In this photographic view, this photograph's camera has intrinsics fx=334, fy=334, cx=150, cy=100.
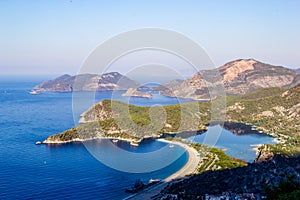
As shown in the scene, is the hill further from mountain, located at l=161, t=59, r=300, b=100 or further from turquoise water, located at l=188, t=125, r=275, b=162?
mountain, located at l=161, t=59, r=300, b=100

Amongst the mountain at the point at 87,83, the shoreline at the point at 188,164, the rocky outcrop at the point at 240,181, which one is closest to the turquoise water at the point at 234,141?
the shoreline at the point at 188,164

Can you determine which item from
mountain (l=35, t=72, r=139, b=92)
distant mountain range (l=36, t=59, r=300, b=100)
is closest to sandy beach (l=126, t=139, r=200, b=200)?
distant mountain range (l=36, t=59, r=300, b=100)

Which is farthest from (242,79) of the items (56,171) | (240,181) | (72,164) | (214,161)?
(240,181)

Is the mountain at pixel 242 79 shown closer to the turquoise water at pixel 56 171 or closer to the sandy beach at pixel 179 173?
the turquoise water at pixel 56 171

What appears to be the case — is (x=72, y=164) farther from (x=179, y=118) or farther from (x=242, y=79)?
(x=242, y=79)

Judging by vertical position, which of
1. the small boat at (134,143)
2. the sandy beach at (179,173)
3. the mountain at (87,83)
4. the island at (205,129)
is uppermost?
the mountain at (87,83)

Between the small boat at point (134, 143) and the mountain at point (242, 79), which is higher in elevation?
the mountain at point (242, 79)
